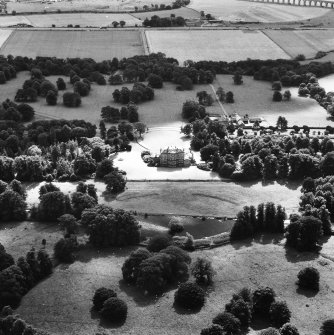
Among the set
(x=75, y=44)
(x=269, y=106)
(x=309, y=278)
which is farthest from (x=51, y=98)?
(x=309, y=278)

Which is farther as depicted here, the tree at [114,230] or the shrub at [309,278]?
the tree at [114,230]

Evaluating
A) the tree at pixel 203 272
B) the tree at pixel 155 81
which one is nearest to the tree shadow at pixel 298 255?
the tree at pixel 203 272

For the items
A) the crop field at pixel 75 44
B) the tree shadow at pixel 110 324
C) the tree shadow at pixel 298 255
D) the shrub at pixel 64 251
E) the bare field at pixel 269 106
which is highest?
the shrub at pixel 64 251

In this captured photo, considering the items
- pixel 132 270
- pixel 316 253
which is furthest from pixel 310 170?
pixel 132 270

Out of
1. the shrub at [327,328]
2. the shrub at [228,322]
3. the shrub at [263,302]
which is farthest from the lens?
the shrub at [263,302]

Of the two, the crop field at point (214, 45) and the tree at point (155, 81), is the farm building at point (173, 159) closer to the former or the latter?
the tree at point (155, 81)
